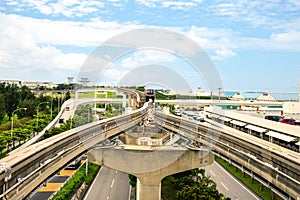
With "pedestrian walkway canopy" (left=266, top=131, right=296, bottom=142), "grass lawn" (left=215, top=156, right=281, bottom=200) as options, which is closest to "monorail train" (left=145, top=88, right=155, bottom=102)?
"grass lawn" (left=215, top=156, right=281, bottom=200)

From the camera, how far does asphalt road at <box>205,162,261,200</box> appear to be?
1368 cm

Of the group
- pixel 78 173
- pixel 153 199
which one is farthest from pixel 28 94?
pixel 153 199

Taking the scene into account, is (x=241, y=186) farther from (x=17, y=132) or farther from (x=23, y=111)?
(x=23, y=111)

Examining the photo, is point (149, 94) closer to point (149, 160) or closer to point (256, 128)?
point (256, 128)

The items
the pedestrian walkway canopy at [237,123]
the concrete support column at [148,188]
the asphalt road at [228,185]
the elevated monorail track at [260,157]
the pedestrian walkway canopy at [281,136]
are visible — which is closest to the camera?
the elevated monorail track at [260,157]

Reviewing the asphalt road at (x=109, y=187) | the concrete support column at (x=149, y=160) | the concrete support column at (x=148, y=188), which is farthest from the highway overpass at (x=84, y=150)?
the asphalt road at (x=109, y=187)

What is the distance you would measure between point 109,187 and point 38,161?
10028 mm

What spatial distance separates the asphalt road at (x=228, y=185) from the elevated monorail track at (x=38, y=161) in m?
7.19

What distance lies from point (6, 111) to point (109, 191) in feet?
71.5

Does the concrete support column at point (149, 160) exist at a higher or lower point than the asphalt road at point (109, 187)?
higher

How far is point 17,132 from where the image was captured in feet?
69.9

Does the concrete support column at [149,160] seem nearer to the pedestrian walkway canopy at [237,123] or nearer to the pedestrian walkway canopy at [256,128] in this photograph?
the pedestrian walkway canopy at [256,128]

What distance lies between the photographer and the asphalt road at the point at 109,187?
45.1ft

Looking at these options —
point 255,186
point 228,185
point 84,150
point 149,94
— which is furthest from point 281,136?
point 149,94
